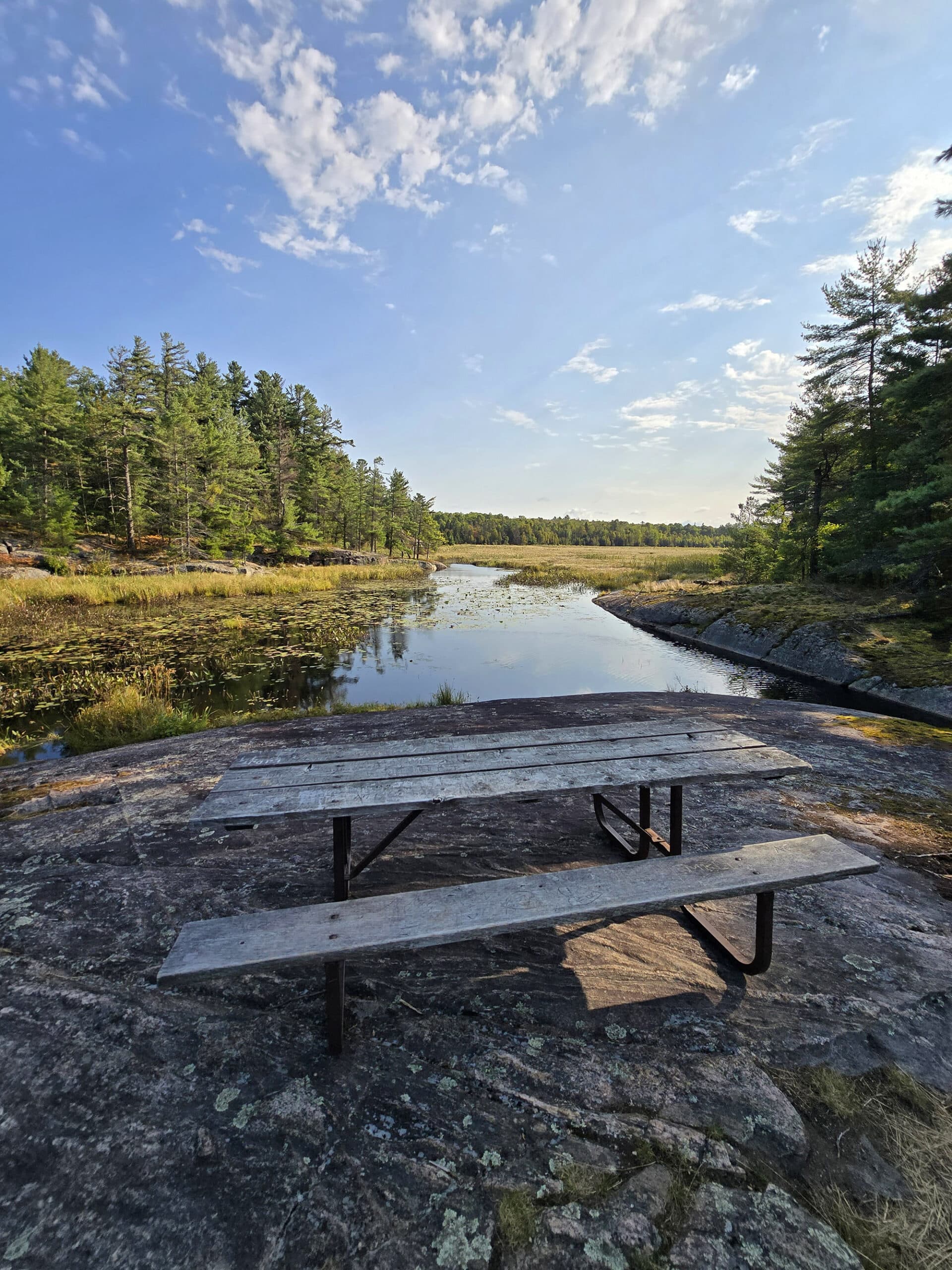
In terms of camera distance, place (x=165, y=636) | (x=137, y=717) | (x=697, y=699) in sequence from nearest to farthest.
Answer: (x=137, y=717), (x=697, y=699), (x=165, y=636)

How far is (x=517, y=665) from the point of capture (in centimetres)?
1356

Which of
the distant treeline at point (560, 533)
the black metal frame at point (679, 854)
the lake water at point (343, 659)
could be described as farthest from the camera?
the distant treeline at point (560, 533)

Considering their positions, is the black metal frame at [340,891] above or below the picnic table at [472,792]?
below

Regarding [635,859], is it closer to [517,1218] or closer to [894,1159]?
[894,1159]

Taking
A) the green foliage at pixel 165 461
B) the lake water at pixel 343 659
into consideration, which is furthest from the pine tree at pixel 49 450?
the lake water at pixel 343 659

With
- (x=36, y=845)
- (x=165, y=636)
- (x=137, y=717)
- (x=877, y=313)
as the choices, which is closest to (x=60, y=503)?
(x=165, y=636)

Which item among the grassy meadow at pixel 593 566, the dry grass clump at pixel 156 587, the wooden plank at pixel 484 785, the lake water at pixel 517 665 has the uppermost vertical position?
the grassy meadow at pixel 593 566

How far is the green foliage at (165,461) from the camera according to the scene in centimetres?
3023

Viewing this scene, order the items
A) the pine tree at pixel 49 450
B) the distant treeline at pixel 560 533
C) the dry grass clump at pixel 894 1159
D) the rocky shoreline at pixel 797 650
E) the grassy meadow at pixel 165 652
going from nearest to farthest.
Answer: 1. the dry grass clump at pixel 894 1159
2. the grassy meadow at pixel 165 652
3. the rocky shoreline at pixel 797 650
4. the pine tree at pixel 49 450
5. the distant treeline at pixel 560 533

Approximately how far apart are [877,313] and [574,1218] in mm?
24153

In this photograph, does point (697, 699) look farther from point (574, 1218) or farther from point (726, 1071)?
point (574, 1218)

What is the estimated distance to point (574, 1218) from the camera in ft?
4.87

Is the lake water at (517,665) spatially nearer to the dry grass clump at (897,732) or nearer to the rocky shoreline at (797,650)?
the rocky shoreline at (797,650)

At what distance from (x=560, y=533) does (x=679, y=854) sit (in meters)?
121
